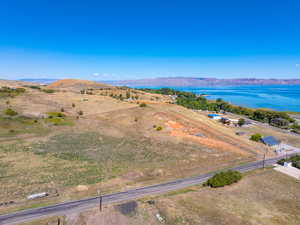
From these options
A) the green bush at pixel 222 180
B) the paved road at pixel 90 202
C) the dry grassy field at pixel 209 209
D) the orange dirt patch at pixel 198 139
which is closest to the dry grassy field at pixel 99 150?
the orange dirt patch at pixel 198 139

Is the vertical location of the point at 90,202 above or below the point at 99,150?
below

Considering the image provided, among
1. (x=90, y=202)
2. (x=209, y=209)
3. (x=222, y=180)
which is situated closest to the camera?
(x=209, y=209)

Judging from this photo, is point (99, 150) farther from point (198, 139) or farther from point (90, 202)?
point (198, 139)

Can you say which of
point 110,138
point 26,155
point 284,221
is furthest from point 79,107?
point 284,221

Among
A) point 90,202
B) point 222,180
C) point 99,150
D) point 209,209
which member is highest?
point 222,180

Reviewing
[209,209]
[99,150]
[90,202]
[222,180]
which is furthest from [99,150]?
[209,209]

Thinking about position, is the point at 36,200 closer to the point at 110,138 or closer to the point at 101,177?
the point at 101,177

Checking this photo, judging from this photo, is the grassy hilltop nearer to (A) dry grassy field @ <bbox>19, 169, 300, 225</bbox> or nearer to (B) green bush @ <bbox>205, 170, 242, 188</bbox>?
(B) green bush @ <bbox>205, 170, 242, 188</bbox>
